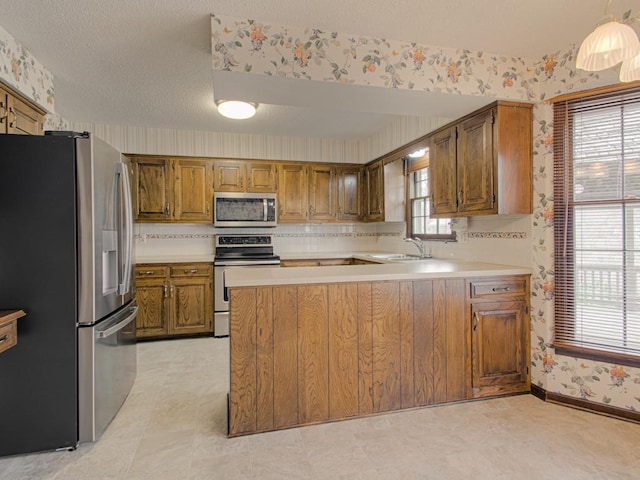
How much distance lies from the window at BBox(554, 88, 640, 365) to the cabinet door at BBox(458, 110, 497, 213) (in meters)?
0.43

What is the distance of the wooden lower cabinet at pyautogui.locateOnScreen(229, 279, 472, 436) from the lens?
2197 mm

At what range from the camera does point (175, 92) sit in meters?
3.27

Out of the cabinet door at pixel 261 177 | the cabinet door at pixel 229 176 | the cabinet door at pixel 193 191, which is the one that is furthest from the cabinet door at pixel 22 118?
the cabinet door at pixel 261 177

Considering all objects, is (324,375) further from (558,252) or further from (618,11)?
(618,11)

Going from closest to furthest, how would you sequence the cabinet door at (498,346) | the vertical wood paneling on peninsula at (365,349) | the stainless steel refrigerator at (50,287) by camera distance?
the stainless steel refrigerator at (50,287)
the vertical wood paneling on peninsula at (365,349)
the cabinet door at (498,346)

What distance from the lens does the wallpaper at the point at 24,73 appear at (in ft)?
7.45

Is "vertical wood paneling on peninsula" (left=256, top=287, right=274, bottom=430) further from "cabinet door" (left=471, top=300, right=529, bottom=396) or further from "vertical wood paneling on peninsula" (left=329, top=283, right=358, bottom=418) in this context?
"cabinet door" (left=471, top=300, right=529, bottom=396)

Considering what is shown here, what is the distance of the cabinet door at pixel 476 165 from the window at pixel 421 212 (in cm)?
86

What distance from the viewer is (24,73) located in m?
2.49

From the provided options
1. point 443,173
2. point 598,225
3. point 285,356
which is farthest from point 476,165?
point 285,356

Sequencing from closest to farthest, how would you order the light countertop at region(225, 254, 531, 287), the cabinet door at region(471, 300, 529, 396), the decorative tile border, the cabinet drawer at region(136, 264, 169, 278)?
the light countertop at region(225, 254, 531, 287) → the cabinet door at region(471, 300, 529, 396) → the decorative tile border → the cabinet drawer at region(136, 264, 169, 278)

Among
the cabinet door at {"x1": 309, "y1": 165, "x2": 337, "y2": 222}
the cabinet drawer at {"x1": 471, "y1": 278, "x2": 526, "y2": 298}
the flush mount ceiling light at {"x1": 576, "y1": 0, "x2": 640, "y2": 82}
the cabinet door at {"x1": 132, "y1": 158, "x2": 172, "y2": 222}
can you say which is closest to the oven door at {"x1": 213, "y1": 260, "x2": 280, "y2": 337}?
the cabinet door at {"x1": 132, "y1": 158, "x2": 172, "y2": 222}

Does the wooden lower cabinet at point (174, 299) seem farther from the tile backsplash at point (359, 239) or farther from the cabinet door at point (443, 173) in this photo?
the cabinet door at point (443, 173)

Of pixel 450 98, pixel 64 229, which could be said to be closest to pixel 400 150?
pixel 450 98
